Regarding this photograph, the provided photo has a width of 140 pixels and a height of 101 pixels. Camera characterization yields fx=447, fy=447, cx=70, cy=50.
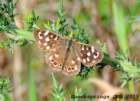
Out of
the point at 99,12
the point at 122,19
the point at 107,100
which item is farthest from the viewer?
the point at 99,12

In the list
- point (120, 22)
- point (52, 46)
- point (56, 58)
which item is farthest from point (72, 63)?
point (120, 22)

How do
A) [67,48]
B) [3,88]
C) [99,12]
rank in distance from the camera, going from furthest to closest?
1. [99,12]
2. [67,48]
3. [3,88]

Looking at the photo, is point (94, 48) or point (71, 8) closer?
point (94, 48)

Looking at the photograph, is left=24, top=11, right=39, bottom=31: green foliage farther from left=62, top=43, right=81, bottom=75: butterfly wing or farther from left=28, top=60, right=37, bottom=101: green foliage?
left=28, top=60, right=37, bottom=101: green foliage

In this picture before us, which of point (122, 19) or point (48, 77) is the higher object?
point (122, 19)

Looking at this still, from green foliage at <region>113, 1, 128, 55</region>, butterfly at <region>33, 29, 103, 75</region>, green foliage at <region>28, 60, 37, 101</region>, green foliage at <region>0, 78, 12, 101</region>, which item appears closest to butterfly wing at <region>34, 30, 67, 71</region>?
butterfly at <region>33, 29, 103, 75</region>

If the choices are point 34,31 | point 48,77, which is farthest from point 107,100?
point 48,77

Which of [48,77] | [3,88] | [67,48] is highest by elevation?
[67,48]

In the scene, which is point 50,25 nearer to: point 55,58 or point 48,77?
point 55,58
